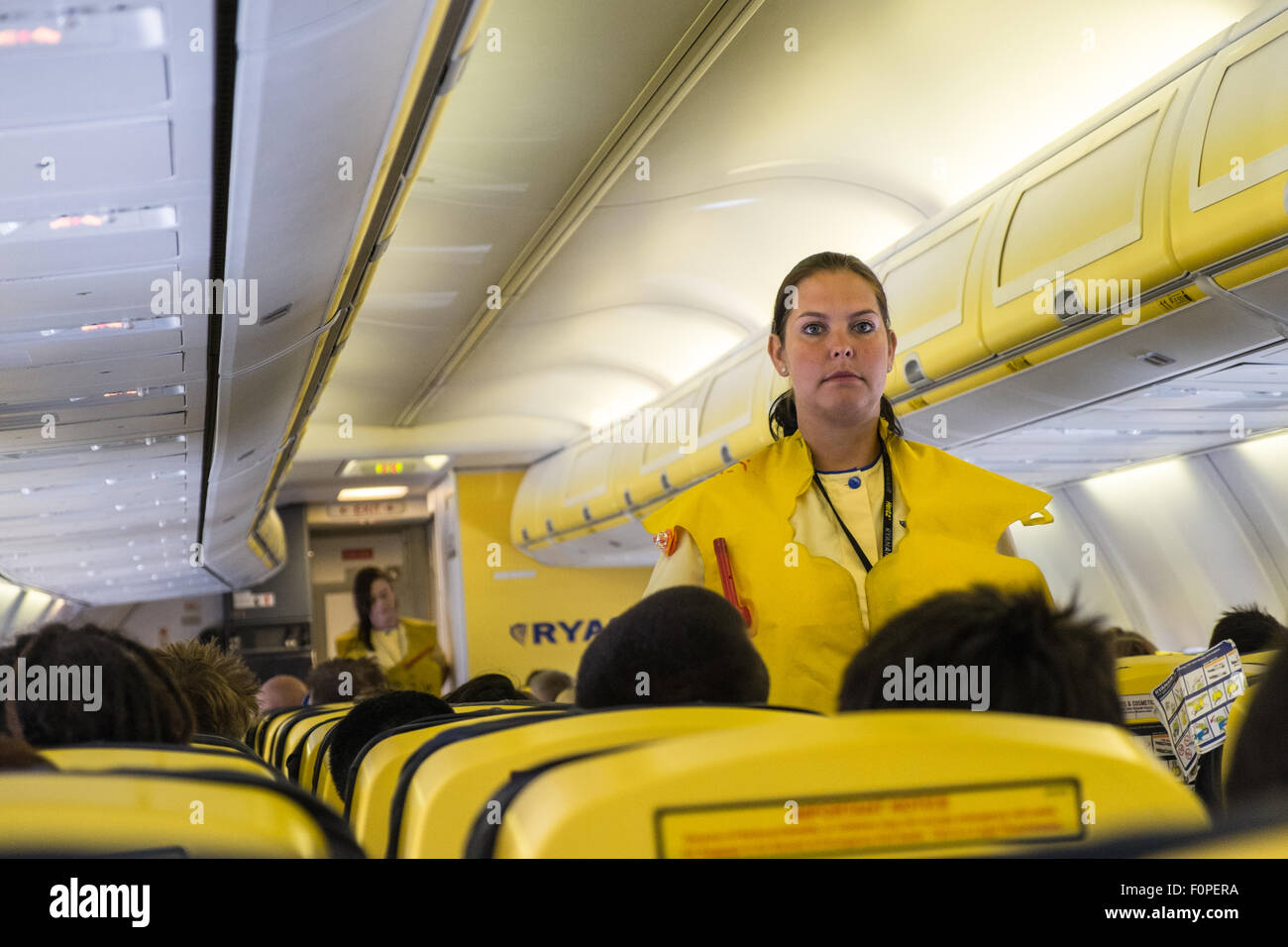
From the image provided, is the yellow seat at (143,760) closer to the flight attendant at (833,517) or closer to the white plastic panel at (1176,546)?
the flight attendant at (833,517)

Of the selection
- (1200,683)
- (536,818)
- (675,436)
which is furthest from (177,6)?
(675,436)

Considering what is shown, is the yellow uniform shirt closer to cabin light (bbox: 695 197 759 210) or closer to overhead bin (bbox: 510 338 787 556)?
overhead bin (bbox: 510 338 787 556)

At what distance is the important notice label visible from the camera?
967mm

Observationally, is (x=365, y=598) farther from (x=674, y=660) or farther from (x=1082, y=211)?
(x=674, y=660)

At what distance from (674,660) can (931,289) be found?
4762 mm

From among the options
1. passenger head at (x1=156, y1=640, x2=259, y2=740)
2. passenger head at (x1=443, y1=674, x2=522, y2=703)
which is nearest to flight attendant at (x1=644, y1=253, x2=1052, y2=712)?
passenger head at (x1=156, y1=640, x2=259, y2=740)

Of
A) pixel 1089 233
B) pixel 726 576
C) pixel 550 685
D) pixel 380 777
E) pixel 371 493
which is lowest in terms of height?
pixel 550 685

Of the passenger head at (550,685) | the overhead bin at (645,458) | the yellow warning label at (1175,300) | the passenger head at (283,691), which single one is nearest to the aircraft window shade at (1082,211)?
the yellow warning label at (1175,300)

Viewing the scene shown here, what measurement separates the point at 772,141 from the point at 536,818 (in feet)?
21.1

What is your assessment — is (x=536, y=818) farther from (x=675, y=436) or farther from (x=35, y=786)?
(x=675, y=436)

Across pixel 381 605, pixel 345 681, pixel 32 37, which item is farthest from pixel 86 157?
pixel 381 605

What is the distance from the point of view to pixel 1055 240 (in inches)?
191

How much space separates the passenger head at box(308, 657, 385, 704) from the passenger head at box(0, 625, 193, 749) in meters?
4.44

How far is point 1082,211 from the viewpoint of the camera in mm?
4730
